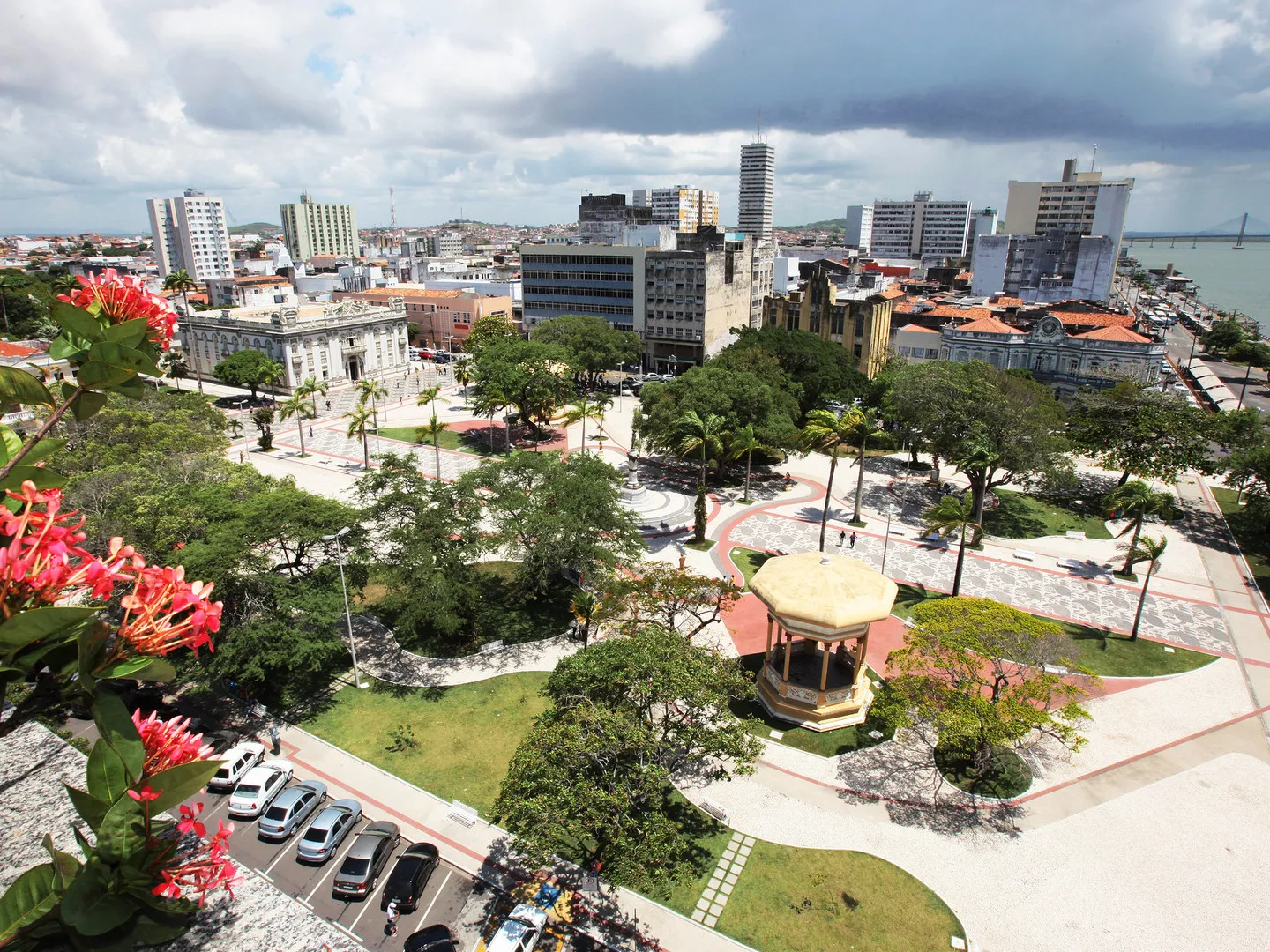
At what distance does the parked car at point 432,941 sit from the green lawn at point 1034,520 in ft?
135

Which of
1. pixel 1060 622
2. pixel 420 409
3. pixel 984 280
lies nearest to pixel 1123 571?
pixel 1060 622

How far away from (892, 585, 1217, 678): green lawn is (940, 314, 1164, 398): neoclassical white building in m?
37.3

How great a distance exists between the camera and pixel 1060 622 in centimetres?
3725

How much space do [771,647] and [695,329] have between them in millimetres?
68461

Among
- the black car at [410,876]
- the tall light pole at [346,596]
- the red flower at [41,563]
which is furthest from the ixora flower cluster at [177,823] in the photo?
the tall light pole at [346,596]

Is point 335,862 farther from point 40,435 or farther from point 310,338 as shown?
point 310,338

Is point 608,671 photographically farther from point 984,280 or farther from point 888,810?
point 984,280

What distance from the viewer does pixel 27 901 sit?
4688 mm

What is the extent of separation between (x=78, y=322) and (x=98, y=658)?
219 centimetres

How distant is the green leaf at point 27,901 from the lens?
4633 millimetres

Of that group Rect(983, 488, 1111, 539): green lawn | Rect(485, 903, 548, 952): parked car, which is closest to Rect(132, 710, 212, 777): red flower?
Rect(485, 903, 548, 952): parked car

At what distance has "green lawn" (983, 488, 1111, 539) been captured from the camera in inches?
1908

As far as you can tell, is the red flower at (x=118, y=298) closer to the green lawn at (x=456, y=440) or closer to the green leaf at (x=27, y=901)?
the green leaf at (x=27, y=901)

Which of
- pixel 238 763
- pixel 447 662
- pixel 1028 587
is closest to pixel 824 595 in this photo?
pixel 447 662
